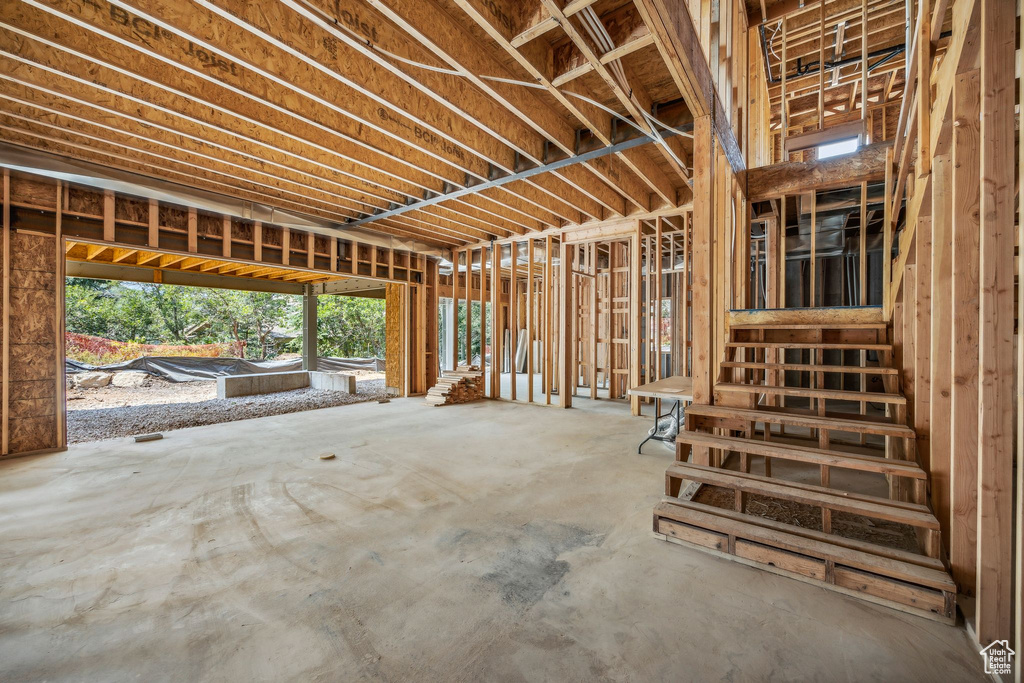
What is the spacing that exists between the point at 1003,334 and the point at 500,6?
11.0 ft

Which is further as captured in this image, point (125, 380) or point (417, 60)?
point (125, 380)

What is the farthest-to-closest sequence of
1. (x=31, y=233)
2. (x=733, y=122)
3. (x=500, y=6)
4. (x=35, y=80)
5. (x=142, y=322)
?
1. (x=142, y=322)
2. (x=31, y=233)
3. (x=733, y=122)
4. (x=35, y=80)
5. (x=500, y=6)

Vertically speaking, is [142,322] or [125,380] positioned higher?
[142,322]

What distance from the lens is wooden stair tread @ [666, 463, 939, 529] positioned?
2033mm

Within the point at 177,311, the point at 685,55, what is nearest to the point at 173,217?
the point at 685,55

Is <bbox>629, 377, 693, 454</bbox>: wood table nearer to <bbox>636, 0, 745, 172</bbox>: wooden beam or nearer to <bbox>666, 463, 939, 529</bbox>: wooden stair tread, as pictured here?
<bbox>666, 463, 939, 529</bbox>: wooden stair tread

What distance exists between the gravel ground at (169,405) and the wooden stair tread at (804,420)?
6748 millimetres

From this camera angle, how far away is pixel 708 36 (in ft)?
10.2

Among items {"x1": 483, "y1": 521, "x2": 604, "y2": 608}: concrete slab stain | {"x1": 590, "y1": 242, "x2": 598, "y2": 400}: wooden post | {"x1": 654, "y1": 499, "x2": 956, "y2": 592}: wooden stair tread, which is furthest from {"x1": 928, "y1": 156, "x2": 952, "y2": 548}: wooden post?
{"x1": 590, "y1": 242, "x2": 598, "y2": 400}: wooden post

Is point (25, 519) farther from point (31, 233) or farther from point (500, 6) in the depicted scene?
point (500, 6)

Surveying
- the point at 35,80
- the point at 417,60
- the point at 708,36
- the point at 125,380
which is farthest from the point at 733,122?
the point at 125,380

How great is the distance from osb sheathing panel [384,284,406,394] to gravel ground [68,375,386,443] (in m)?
0.47

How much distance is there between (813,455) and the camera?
8.21 ft

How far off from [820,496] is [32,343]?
7.73 metres
